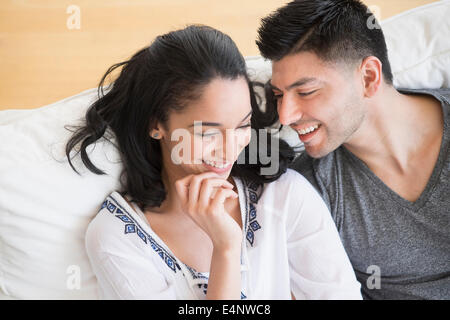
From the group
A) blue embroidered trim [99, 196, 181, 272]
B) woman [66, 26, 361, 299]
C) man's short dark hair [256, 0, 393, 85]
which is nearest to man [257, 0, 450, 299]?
man's short dark hair [256, 0, 393, 85]

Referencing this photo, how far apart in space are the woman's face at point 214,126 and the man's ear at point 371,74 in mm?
376

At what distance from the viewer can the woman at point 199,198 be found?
1053mm

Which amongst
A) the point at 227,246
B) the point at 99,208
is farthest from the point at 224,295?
the point at 99,208

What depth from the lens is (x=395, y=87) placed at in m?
1.42

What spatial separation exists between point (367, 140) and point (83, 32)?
3.90ft

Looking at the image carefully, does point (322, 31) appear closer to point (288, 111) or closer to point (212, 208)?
point (288, 111)

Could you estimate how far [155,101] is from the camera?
43.4 inches

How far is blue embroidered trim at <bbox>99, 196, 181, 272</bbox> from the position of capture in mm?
1146

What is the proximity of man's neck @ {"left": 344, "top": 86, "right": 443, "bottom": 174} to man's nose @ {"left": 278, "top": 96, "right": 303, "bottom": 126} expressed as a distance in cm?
22

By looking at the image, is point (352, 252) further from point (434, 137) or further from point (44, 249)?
point (44, 249)

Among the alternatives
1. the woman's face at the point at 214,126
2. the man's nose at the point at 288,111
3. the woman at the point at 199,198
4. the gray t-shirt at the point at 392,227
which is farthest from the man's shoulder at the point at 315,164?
the woman's face at the point at 214,126

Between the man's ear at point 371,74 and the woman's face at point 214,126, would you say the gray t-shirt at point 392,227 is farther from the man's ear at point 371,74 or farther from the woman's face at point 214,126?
the woman's face at point 214,126

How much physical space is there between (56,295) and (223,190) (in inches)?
21.8

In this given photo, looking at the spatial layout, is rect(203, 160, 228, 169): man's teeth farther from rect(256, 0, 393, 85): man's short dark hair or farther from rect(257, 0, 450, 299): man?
rect(256, 0, 393, 85): man's short dark hair
